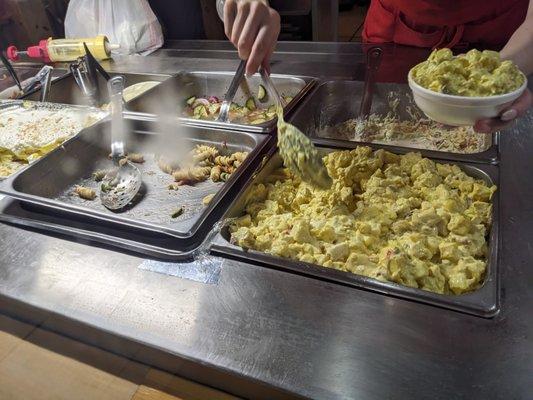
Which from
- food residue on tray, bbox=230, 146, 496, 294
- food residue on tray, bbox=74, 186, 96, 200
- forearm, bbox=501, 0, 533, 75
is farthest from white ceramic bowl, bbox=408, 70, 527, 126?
food residue on tray, bbox=74, 186, 96, 200

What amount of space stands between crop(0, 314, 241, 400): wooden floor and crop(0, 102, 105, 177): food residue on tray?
0.85 m

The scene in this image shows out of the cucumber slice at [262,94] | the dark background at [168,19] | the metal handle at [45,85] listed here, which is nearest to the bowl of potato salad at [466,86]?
the cucumber slice at [262,94]

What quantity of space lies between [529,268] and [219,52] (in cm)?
219

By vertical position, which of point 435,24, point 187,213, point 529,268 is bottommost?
point 187,213

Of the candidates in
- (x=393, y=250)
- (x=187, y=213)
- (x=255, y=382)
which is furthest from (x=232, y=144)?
(x=255, y=382)

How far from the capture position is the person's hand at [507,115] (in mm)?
1138

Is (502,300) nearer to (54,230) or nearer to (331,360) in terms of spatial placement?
(331,360)

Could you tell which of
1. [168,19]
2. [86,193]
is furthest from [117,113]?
[168,19]

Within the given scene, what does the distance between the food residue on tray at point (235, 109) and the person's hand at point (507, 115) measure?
1.10 meters

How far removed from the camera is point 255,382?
87 centimetres

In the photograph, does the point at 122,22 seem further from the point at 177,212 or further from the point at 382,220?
the point at 382,220

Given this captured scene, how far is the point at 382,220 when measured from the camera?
122 cm

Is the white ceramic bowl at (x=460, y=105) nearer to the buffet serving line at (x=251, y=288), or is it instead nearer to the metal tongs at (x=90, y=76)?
the buffet serving line at (x=251, y=288)

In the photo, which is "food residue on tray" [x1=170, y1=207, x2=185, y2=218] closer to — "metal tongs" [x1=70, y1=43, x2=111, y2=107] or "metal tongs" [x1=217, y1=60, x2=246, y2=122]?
"metal tongs" [x1=217, y1=60, x2=246, y2=122]
